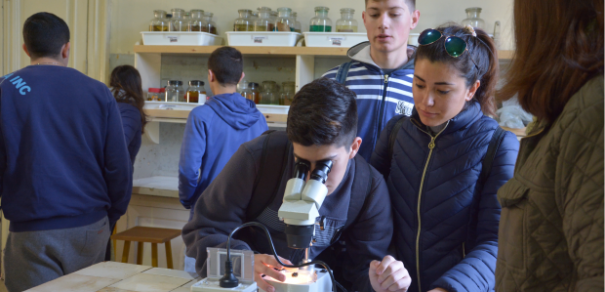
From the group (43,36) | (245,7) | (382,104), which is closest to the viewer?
(382,104)

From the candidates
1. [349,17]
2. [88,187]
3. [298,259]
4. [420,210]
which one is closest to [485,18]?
[349,17]

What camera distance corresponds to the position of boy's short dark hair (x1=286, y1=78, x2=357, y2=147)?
3.48 feet

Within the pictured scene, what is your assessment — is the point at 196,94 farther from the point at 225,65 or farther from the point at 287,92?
the point at 225,65

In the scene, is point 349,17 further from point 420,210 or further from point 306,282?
point 306,282

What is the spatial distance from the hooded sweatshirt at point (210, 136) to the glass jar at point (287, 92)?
2.24 feet

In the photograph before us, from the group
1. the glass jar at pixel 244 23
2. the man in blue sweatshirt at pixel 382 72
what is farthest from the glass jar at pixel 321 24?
the man in blue sweatshirt at pixel 382 72

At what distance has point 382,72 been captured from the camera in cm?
180

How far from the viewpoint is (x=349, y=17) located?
2.85 m

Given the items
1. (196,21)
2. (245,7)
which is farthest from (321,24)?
(196,21)

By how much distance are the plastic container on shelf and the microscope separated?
2.10 m

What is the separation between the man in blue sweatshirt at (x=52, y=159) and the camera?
5.85 feet

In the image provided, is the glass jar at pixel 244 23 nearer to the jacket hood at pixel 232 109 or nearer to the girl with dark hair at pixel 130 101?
the girl with dark hair at pixel 130 101

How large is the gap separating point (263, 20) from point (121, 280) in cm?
212

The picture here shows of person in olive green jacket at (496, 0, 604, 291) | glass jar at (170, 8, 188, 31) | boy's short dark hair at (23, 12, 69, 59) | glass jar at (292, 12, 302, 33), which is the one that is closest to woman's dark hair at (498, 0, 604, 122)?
person in olive green jacket at (496, 0, 604, 291)
